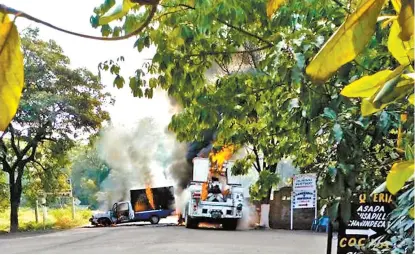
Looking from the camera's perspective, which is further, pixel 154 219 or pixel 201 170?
pixel 154 219

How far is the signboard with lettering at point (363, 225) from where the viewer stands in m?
1.57

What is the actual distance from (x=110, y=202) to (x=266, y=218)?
7.02 feet

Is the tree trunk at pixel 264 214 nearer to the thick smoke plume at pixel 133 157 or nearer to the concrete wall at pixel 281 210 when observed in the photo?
the concrete wall at pixel 281 210

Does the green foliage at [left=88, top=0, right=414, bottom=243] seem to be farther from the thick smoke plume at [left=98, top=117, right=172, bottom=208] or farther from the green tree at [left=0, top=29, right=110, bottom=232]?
the thick smoke plume at [left=98, top=117, right=172, bottom=208]

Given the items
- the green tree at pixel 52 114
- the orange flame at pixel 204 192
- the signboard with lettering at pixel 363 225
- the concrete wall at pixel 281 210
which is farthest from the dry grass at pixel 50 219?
the signboard with lettering at pixel 363 225

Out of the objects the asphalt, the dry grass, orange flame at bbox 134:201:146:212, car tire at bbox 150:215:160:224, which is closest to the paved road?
the asphalt

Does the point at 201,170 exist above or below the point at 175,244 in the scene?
above

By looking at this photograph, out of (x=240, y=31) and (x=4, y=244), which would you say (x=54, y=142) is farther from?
(x=240, y=31)

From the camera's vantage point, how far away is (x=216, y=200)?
5965mm

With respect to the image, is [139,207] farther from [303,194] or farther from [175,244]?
[303,194]

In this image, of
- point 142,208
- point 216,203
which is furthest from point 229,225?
point 142,208

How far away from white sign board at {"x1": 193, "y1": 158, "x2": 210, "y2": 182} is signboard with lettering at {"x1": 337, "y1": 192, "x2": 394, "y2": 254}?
4.82 metres

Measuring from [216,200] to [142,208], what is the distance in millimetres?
1970

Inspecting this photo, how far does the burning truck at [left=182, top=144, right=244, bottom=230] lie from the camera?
5863 millimetres
